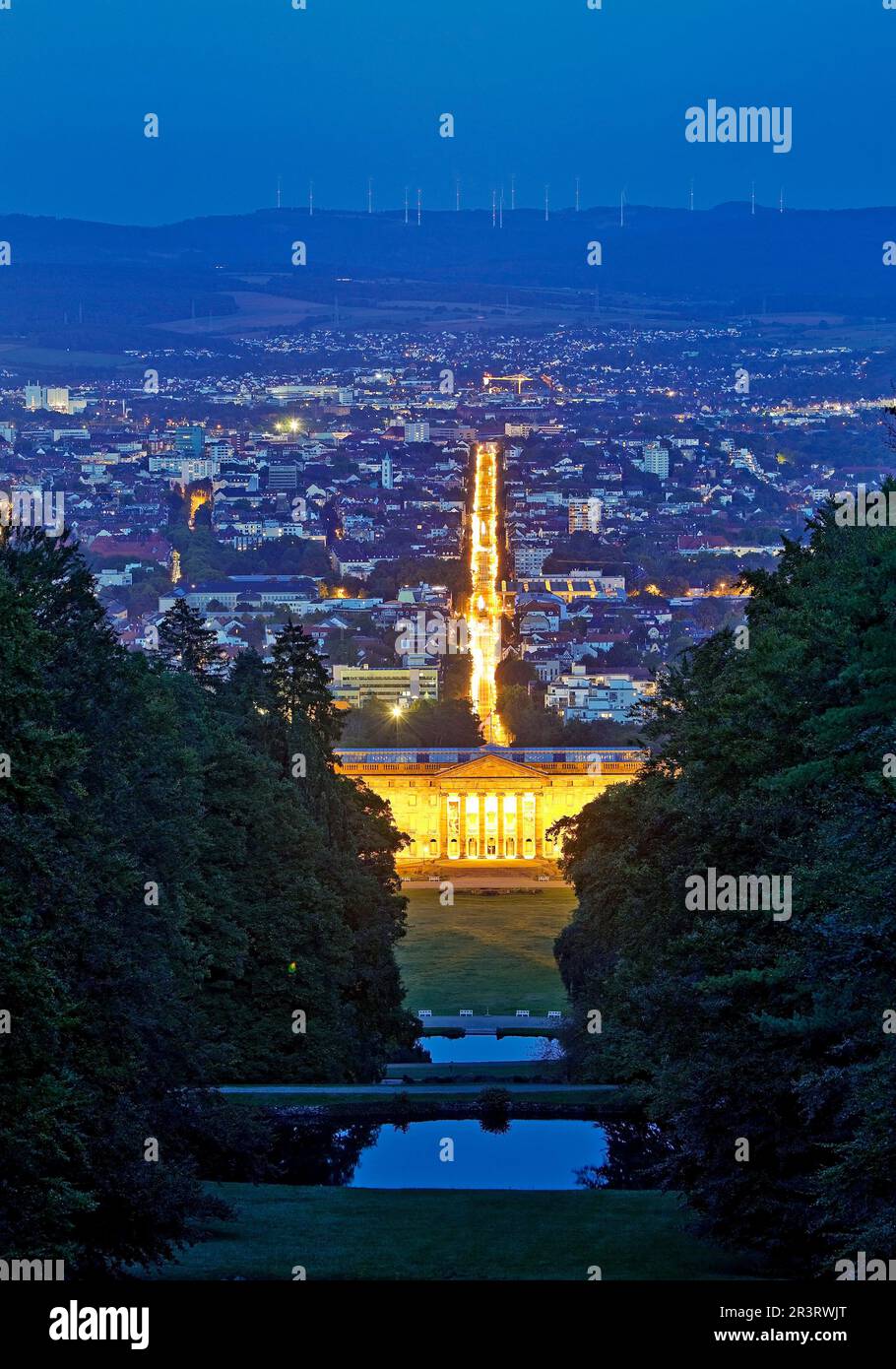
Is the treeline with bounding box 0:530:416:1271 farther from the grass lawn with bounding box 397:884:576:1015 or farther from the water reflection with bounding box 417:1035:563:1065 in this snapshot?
the grass lawn with bounding box 397:884:576:1015

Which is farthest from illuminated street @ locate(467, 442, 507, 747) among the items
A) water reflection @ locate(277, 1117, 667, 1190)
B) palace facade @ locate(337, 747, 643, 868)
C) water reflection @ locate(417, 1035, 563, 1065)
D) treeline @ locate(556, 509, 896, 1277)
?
treeline @ locate(556, 509, 896, 1277)

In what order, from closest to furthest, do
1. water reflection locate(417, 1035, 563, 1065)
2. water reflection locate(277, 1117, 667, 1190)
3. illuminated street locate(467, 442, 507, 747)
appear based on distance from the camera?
water reflection locate(277, 1117, 667, 1190), water reflection locate(417, 1035, 563, 1065), illuminated street locate(467, 442, 507, 747)

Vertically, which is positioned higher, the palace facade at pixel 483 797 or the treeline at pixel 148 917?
the treeline at pixel 148 917

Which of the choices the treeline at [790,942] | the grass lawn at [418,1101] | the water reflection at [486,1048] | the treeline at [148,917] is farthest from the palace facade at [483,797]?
the treeline at [790,942]

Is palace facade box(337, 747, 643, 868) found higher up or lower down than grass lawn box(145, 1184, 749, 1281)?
lower down

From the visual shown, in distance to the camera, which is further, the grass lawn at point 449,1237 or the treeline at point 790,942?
the grass lawn at point 449,1237

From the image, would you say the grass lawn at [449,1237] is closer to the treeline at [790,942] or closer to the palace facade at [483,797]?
the treeline at [790,942]
